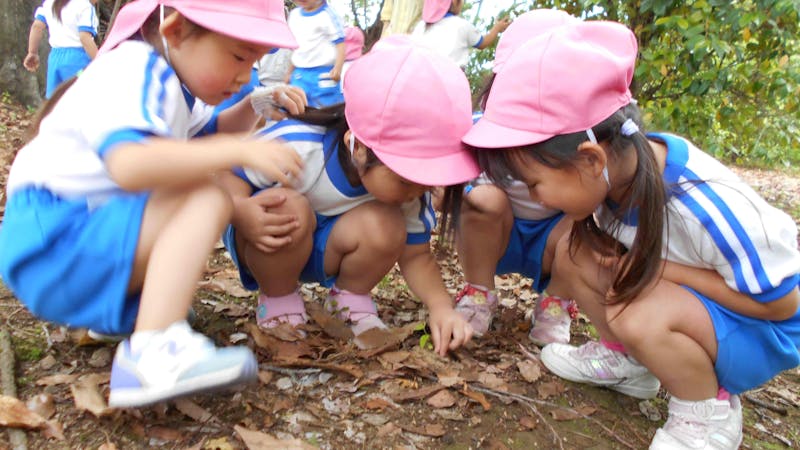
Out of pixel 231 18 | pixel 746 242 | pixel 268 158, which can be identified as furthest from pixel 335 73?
pixel 746 242

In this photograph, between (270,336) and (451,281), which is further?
(451,281)

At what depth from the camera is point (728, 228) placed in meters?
1.73

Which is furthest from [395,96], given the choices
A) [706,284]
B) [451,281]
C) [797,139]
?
[797,139]

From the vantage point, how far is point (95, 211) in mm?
1582

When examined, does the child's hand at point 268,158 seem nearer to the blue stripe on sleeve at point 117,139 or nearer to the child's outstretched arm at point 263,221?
the blue stripe on sleeve at point 117,139

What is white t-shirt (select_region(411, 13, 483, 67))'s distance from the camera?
18.5 feet

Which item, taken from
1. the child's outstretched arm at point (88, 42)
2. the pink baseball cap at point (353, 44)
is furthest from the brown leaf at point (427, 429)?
the child's outstretched arm at point (88, 42)

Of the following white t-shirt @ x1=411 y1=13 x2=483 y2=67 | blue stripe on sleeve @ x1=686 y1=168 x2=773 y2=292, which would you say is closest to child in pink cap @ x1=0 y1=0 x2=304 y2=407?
blue stripe on sleeve @ x1=686 y1=168 x2=773 y2=292

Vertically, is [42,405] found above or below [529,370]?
above

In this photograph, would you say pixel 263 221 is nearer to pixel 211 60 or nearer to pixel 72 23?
pixel 211 60

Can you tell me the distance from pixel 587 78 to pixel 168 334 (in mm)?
1234

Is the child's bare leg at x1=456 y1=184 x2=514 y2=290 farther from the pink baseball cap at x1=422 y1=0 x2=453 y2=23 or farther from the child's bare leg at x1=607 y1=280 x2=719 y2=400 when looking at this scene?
the pink baseball cap at x1=422 y1=0 x2=453 y2=23

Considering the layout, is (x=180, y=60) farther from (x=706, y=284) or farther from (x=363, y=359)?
(x=706, y=284)

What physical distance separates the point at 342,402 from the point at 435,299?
24.7 inches
